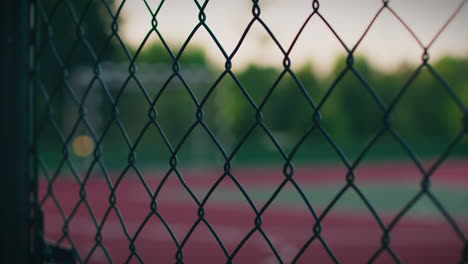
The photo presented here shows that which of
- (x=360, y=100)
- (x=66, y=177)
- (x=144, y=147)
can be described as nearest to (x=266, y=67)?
(x=360, y=100)

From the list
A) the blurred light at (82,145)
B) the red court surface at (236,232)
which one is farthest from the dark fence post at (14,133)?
the blurred light at (82,145)

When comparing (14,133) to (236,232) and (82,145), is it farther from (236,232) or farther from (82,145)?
(82,145)

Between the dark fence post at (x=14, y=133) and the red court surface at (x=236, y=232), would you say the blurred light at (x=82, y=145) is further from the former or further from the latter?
the dark fence post at (x=14, y=133)

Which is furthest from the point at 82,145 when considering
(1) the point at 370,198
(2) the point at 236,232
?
(1) the point at 370,198

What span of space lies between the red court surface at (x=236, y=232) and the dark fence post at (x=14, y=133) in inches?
124

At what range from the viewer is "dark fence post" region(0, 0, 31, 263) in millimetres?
1297

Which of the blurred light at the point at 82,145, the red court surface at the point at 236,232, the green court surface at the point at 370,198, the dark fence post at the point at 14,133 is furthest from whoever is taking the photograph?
the blurred light at the point at 82,145

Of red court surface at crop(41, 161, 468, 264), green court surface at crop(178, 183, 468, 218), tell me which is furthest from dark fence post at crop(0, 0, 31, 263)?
green court surface at crop(178, 183, 468, 218)

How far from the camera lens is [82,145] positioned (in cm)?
1299

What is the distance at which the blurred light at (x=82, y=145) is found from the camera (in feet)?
42.3

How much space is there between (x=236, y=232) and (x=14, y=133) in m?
5.88

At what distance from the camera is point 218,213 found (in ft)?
28.4

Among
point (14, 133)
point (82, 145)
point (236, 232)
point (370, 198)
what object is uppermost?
point (82, 145)

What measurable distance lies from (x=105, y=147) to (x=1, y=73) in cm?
1312
